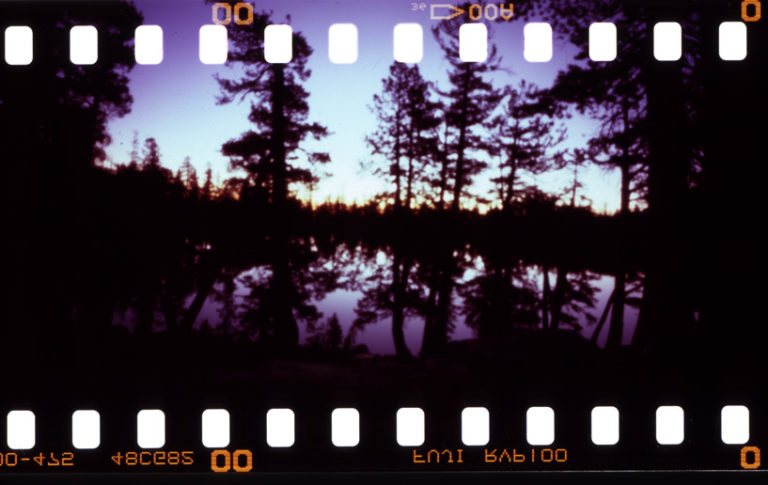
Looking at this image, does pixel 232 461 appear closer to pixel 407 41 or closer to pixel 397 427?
pixel 397 427

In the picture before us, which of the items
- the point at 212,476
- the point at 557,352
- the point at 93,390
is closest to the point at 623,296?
the point at 557,352

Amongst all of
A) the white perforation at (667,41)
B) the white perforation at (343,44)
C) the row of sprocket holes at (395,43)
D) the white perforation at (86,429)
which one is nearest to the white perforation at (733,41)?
the row of sprocket holes at (395,43)

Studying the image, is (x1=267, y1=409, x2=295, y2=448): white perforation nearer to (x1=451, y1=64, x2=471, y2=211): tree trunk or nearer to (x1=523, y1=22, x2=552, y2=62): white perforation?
(x1=451, y1=64, x2=471, y2=211): tree trunk

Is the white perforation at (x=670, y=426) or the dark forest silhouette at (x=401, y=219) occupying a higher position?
the dark forest silhouette at (x=401, y=219)

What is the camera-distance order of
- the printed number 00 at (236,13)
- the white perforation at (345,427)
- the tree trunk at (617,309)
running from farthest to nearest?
the tree trunk at (617,309) → the printed number 00 at (236,13) → the white perforation at (345,427)

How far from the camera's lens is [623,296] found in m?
2.88

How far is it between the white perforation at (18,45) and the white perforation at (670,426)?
4.72 m

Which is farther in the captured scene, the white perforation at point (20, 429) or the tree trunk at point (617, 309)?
the tree trunk at point (617, 309)

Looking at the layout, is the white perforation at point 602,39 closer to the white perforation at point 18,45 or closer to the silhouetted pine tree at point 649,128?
the silhouetted pine tree at point 649,128

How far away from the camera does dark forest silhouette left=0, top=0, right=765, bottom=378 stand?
2.78 m

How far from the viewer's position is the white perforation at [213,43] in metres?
2.69

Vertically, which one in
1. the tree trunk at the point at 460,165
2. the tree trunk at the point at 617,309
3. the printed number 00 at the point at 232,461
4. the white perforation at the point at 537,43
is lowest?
the printed number 00 at the point at 232,461

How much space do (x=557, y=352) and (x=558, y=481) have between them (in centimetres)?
80

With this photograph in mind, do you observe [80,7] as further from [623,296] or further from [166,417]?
[623,296]
